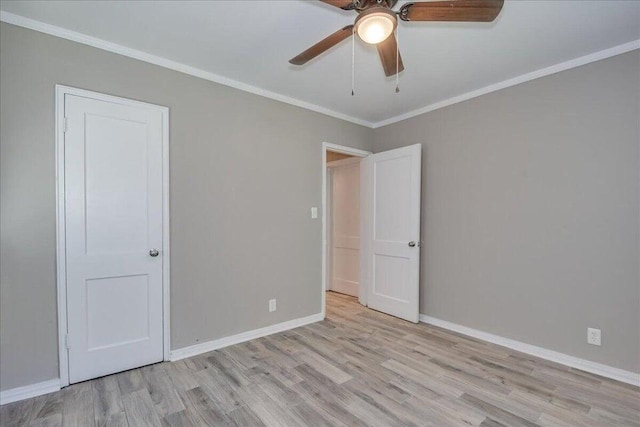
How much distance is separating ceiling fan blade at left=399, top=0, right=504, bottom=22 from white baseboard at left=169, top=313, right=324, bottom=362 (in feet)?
9.35

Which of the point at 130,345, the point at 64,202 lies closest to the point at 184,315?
the point at 130,345

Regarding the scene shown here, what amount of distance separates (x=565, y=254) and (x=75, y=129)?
393 cm

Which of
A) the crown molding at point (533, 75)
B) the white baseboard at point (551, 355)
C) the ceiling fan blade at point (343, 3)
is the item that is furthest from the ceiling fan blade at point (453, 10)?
the white baseboard at point (551, 355)

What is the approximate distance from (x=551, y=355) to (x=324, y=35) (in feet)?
10.4

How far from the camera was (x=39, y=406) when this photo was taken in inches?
75.0

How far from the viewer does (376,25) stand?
1.39m

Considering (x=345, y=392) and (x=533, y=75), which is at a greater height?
(x=533, y=75)

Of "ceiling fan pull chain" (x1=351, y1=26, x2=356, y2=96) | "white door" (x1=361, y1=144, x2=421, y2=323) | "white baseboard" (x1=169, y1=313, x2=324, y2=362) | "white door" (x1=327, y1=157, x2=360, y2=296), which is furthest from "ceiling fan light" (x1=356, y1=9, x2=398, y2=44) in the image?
"white door" (x1=327, y1=157, x2=360, y2=296)

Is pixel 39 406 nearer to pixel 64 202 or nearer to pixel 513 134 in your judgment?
pixel 64 202

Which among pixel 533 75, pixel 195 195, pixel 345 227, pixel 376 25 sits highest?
pixel 533 75

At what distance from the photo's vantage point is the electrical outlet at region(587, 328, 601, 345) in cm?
234

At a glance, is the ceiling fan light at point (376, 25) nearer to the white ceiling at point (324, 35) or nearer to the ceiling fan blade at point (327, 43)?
the ceiling fan blade at point (327, 43)

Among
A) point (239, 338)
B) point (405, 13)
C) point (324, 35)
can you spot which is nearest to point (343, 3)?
point (405, 13)

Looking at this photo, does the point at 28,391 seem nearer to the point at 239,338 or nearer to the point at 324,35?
the point at 239,338
